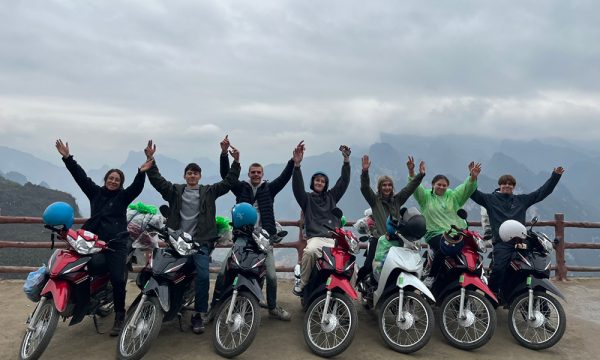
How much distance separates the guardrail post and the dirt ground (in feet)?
9.18

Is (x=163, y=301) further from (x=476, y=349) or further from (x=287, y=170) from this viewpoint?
(x=476, y=349)

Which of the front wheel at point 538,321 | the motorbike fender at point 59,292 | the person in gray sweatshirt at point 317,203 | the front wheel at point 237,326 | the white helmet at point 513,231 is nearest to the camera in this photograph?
the motorbike fender at point 59,292

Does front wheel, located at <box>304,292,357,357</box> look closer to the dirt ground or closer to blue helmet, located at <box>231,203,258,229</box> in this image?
the dirt ground

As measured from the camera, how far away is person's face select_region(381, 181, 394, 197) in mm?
5461

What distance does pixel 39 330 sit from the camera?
4.00m

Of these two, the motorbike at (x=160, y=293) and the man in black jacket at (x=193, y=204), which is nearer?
the motorbike at (x=160, y=293)

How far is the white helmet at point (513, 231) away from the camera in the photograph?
4895mm

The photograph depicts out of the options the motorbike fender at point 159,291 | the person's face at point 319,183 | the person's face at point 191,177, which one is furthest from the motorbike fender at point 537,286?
the person's face at point 191,177

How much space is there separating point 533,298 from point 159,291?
13.4ft

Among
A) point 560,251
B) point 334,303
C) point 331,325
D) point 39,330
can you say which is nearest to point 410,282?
point 334,303

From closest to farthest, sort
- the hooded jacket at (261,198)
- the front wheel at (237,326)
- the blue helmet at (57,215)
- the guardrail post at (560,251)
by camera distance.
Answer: the front wheel at (237,326) → the blue helmet at (57,215) → the hooded jacket at (261,198) → the guardrail post at (560,251)

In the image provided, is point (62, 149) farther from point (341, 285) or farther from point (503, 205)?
point (503, 205)

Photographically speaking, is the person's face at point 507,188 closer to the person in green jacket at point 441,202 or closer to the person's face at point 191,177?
the person in green jacket at point 441,202

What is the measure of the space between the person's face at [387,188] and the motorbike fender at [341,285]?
147 cm
